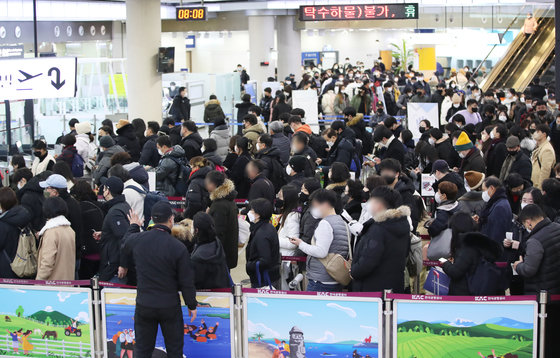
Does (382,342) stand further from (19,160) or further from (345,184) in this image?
(19,160)

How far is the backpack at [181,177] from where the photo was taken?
406 inches

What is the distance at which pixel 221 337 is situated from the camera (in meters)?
6.53

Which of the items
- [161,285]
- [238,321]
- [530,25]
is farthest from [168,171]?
[530,25]

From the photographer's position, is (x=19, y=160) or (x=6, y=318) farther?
(x=19, y=160)

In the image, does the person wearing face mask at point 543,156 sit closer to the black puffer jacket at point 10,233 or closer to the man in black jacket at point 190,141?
the man in black jacket at point 190,141

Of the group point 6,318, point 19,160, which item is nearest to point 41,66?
point 19,160

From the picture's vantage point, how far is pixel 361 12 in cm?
2278

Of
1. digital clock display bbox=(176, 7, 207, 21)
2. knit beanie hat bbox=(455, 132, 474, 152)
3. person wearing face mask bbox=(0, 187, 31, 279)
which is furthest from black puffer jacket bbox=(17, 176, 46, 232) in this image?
digital clock display bbox=(176, 7, 207, 21)

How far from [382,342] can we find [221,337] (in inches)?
51.2

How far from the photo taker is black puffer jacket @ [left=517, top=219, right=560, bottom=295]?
6.41 meters

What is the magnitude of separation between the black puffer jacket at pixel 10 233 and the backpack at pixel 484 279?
4001 mm

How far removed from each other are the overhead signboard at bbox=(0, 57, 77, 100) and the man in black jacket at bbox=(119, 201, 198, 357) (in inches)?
167

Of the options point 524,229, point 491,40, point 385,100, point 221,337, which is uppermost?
point 491,40

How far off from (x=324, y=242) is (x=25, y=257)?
276 cm
